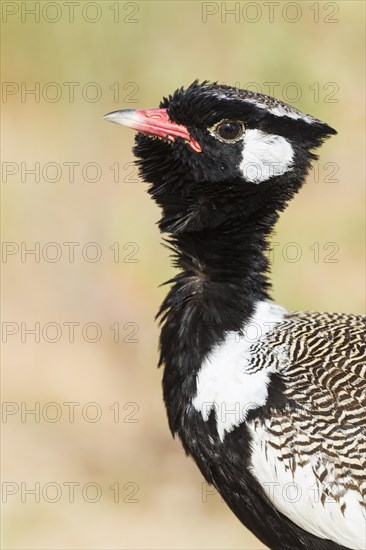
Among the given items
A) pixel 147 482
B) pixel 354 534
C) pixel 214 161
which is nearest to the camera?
pixel 354 534

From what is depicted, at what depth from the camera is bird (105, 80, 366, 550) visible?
11.1 feet

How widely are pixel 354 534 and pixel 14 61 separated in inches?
212

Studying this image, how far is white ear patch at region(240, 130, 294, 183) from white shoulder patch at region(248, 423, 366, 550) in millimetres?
959

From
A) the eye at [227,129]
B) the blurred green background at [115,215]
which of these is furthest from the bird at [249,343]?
the blurred green background at [115,215]

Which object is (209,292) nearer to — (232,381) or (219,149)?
(232,381)

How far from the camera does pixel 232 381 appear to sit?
11.7ft

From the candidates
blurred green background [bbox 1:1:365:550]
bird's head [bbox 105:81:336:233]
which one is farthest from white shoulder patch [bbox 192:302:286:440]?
blurred green background [bbox 1:1:365:550]

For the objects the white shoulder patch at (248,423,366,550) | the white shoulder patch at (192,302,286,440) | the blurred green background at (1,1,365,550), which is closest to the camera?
the white shoulder patch at (248,423,366,550)

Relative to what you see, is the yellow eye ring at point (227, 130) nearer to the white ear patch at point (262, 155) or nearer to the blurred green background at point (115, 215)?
the white ear patch at point (262, 155)

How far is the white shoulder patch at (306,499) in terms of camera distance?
333cm

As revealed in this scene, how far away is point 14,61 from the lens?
25.1ft

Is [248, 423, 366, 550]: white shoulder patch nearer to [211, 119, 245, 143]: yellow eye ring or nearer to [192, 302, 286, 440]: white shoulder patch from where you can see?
[192, 302, 286, 440]: white shoulder patch

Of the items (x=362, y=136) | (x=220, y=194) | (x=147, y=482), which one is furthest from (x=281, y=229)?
(x=220, y=194)

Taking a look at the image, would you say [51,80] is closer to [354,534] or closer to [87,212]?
[87,212]
